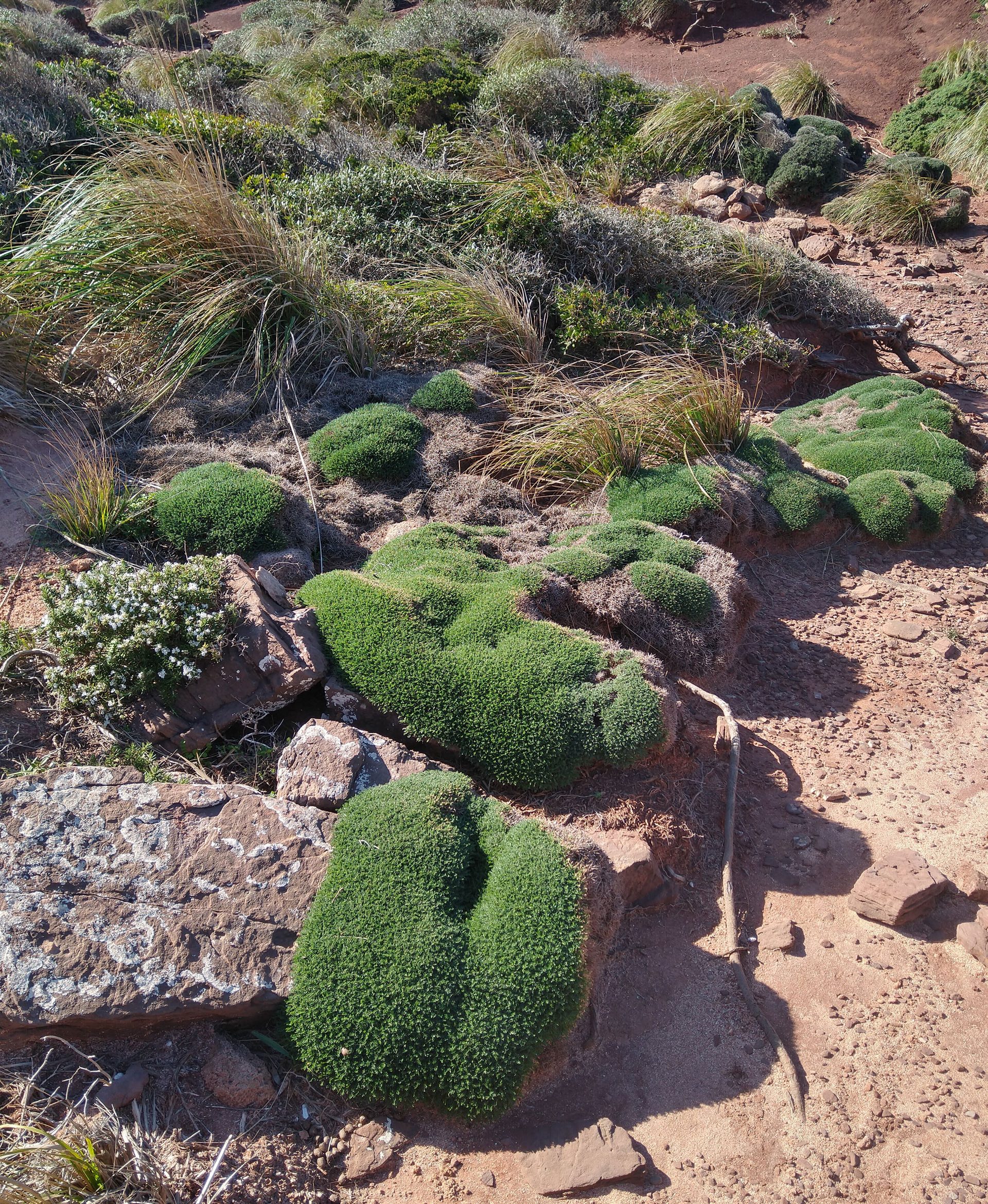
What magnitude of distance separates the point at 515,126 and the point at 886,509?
20.3 ft

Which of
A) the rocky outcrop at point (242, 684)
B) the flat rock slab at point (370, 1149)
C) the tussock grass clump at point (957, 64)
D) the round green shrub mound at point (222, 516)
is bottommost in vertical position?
the flat rock slab at point (370, 1149)

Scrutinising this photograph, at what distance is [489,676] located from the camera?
320 cm

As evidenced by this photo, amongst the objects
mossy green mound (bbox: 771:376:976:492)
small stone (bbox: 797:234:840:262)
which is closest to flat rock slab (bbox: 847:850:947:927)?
mossy green mound (bbox: 771:376:976:492)

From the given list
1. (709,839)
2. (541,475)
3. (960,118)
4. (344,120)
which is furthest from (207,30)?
(709,839)

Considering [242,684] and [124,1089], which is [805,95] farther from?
[124,1089]

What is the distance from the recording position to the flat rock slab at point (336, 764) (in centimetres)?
293

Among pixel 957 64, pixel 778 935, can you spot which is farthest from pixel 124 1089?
pixel 957 64

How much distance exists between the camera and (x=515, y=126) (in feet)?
29.1

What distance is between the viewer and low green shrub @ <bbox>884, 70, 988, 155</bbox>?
1056cm

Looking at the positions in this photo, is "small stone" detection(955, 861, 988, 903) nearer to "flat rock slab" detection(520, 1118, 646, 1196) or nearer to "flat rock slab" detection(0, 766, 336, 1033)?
"flat rock slab" detection(520, 1118, 646, 1196)

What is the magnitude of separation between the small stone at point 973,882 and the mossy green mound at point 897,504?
2528 millimetres

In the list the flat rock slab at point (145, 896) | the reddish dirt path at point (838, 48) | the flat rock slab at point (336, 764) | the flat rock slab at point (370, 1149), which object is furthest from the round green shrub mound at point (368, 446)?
the reddish dirt path at point (838, 48)

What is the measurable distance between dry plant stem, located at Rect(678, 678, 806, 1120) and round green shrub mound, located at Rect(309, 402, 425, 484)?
203cm

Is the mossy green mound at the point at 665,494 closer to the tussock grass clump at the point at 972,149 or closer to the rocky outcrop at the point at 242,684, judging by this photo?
the rocky outcrop at the point at 242,684
